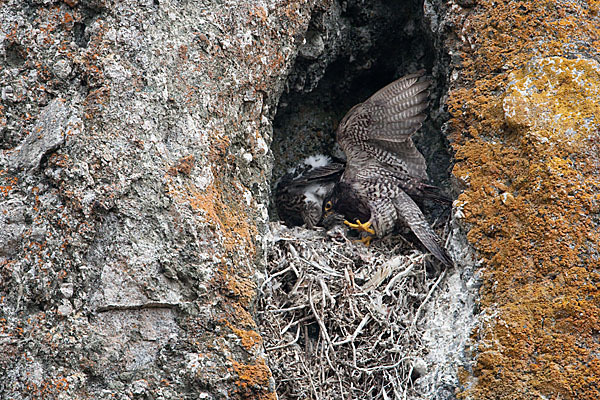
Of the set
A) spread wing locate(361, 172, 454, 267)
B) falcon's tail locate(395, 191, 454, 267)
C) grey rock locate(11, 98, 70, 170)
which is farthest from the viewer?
spread wing locate(361, 172, 454, 267)

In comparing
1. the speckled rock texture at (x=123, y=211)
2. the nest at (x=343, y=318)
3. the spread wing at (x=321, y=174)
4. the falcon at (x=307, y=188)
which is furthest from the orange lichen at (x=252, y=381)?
the spread wing at (x=321, y=174)

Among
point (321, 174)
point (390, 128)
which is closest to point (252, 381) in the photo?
point (390, 128)

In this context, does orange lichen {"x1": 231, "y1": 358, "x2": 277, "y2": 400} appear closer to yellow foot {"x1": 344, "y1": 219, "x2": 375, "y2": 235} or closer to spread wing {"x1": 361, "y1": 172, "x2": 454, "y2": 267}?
spread wing {"x1": 361, "y1": 172, "x2": 454, "y2": 267}

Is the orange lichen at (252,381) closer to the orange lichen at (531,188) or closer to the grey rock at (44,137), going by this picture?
the orange lichen at (531,188)

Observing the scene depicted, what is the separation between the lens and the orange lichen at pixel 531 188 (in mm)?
2854

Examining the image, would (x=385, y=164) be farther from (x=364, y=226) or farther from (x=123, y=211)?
(x=123, y=211)

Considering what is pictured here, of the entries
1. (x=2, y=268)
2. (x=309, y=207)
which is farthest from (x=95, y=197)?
(x=309, y=207)

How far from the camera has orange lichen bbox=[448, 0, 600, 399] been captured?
9.36ft

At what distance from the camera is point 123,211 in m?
2.70

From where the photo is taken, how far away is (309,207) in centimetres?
464

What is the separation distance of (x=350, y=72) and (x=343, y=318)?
70.5 inches

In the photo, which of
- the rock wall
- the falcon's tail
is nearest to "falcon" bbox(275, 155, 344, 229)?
the falcon's tail

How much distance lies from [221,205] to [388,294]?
110 cm

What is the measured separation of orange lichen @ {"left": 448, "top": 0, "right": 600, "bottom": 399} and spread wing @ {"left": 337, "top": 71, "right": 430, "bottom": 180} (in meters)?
0.46
